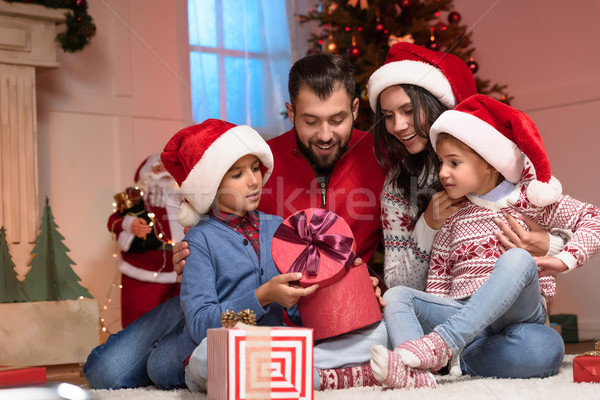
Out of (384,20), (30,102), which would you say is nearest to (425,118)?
(384,20)

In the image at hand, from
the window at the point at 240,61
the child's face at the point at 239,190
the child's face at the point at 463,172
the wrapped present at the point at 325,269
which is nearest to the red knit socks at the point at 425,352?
the wrapped present at the point at 325,269

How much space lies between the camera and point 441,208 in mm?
1885

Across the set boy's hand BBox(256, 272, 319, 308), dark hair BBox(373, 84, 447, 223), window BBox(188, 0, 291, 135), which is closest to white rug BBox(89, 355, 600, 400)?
boy's hand BBox(256, 272, 319, 308)

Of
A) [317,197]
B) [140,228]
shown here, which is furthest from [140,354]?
[140,228]

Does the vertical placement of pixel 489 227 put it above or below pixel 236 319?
above

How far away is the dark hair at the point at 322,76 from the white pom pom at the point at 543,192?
70 centimetres

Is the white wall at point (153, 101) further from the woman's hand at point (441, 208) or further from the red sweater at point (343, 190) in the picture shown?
the woman's hand at point (441, 208)

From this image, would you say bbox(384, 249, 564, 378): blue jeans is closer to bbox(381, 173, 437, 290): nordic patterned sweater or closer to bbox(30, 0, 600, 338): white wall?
bbox(381, 173, 437, 290): nordic patterned sweater

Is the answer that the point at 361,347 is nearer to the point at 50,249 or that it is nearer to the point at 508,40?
the point at 50,249

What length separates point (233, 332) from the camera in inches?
49.3

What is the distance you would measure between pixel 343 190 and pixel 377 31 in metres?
1.60

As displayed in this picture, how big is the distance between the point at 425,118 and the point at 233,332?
1046mm

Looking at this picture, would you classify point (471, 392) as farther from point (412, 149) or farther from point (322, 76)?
point (322, 76)

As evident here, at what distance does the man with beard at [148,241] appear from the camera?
11.1ft
